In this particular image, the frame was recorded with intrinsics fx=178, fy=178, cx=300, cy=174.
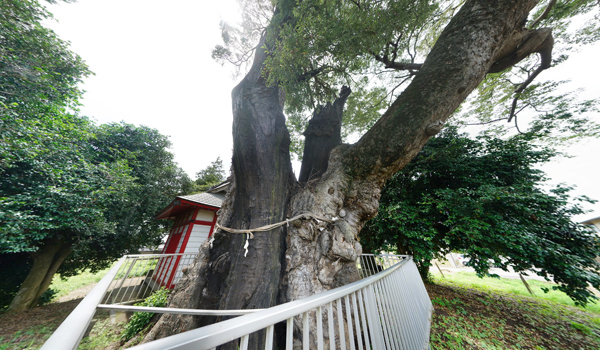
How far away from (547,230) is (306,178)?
Result: 16.0 feet

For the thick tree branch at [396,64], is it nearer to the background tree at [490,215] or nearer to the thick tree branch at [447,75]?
the thick tree branch at [447,75]

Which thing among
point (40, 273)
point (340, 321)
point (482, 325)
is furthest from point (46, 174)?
point (482, 325)

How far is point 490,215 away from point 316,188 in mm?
3872

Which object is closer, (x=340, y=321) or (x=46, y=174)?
(x=340, y=321)

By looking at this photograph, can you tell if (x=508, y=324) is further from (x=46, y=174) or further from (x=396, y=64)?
(x=46, y=174)

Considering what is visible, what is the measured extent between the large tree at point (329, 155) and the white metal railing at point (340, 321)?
2.15 feet

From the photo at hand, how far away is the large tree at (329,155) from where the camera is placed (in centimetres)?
239

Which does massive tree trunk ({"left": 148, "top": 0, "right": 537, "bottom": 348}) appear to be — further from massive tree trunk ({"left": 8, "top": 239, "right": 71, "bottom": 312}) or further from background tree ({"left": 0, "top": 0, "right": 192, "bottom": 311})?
massive tree trunk ({"left": 8, "top": 239, "right": 71, "bottom": 312})

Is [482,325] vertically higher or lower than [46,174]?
lower

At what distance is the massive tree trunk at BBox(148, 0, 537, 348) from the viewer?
235 cm

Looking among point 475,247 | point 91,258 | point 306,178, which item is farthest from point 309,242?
point 91,258

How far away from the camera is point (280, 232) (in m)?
2.62

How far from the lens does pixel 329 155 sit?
344 cm

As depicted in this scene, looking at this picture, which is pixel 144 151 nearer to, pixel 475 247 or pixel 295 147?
pixel 295 147
